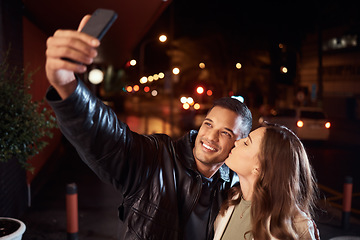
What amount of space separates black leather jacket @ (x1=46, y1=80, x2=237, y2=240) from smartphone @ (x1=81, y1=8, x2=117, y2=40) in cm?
46

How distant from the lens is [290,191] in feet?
7.47

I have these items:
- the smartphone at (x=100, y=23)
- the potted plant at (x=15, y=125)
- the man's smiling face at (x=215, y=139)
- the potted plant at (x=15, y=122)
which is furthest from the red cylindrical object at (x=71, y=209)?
the smartphone at (x=100, y=23)

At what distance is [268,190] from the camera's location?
7.64 ft

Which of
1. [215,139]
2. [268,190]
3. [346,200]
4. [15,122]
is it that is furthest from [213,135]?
[346,200]

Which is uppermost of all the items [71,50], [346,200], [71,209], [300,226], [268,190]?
[71,50]

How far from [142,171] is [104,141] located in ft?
1.29

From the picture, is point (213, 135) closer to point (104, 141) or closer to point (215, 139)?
point (215, 139)

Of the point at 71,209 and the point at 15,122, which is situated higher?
the point at 15,122

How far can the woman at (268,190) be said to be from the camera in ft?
7.20

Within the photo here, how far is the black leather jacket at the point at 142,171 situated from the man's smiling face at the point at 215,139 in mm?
90

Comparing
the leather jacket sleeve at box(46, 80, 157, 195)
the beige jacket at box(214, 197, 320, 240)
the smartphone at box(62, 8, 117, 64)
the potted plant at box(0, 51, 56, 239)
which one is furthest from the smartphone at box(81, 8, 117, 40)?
the potted plant at box(0, 51, 56, 239)

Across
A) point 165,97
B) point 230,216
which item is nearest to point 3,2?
point 230,216

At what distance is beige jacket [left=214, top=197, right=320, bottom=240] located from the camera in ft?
6.75

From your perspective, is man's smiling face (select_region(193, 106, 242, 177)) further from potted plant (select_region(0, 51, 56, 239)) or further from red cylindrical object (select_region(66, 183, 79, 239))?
red cylindrical object (select_region(66, 183, 79, 239))
